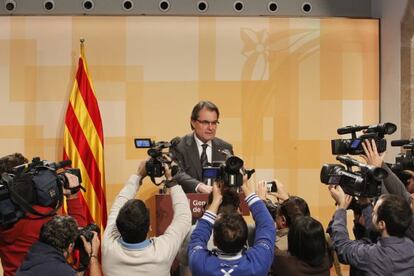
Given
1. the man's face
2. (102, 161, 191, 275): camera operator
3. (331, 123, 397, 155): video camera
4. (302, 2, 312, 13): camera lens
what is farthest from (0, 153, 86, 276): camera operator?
(302, 2, 312, 13): camera lens

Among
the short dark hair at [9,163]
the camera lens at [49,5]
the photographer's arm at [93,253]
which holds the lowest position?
the photographer's arm at [93,253]

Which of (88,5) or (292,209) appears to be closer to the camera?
(292,209)

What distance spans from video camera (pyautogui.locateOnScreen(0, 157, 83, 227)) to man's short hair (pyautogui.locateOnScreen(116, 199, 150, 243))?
Answer: 397 mm

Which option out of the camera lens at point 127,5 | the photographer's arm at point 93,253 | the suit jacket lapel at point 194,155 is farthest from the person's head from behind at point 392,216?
the camera lens at point 127,5

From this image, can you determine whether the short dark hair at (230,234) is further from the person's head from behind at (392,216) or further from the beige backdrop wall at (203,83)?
the beige backdrop wall at (203,83)

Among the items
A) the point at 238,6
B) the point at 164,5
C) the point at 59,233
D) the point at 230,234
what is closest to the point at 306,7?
the point at 238,6

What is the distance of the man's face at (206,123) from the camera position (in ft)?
13.3

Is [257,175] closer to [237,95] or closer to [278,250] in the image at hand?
[237,95]

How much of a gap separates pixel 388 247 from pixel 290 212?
0.54 m

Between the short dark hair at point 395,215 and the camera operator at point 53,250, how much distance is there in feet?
4.37

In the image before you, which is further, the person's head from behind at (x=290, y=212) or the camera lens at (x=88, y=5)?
the camera lens at (x=88, y=5)

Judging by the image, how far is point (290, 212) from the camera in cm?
296

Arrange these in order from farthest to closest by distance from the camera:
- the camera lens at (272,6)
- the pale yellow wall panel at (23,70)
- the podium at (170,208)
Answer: the camera lens at (272,6)
the pale yellow wall panel at (23,70)
the podium at (170,208)

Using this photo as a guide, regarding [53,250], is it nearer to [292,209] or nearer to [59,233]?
[59,233]
